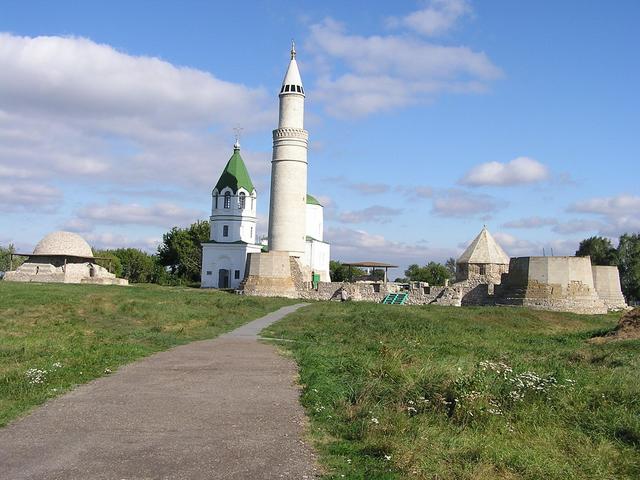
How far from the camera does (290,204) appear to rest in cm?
4509

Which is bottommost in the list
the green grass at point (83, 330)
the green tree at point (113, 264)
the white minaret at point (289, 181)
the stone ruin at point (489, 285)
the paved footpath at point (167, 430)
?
the paved footpath at point (167, 430)

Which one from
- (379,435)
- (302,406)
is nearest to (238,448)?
(379,435)

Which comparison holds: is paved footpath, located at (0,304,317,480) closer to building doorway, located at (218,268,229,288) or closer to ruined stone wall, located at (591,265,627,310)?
ruined stone wall, located at (591,265,627,310)

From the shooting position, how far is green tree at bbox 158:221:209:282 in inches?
2730

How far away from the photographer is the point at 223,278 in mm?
51469

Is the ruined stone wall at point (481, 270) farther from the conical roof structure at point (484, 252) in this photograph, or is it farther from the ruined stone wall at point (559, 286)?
the ruined stone wall at point (559, 286)

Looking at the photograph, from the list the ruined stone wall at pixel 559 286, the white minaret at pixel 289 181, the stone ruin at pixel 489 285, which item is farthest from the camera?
the white minaret at pixel 289 181

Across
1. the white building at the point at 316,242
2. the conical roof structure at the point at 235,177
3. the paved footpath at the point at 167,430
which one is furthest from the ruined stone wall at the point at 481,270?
the paved footpath at the point at 167,430

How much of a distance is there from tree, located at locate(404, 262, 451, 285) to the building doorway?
3581 centimetres

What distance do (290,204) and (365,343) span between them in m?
28.9

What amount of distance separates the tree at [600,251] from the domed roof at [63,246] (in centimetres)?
4289

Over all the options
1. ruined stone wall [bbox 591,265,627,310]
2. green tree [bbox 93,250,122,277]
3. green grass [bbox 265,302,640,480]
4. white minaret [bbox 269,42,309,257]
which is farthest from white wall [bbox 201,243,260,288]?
green grass [bbox 265,302,640,480]

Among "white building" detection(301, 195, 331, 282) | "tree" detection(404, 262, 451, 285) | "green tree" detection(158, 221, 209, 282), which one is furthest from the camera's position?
"tree" detection(404, 262, 451, 285)

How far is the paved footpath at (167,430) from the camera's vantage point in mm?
6180
